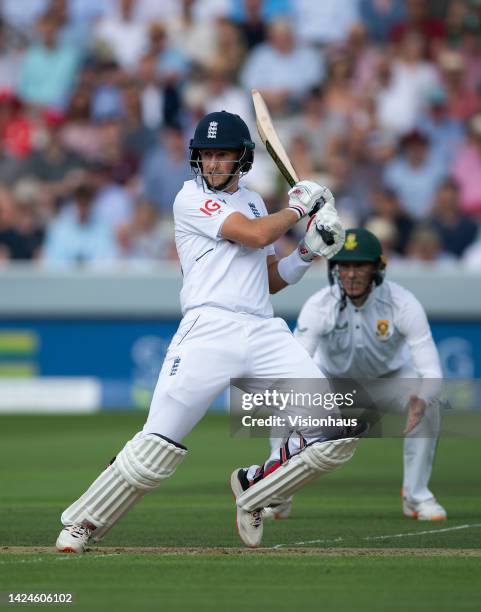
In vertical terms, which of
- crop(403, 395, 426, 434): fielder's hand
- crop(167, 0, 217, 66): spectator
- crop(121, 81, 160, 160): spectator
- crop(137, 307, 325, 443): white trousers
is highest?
crop(167, 0, 217, 66): spectator

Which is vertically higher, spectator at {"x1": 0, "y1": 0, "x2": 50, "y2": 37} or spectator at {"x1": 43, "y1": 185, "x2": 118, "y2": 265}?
spectator at {"x1": 0, "y1": 0, "x2": 50, "y2": 37}

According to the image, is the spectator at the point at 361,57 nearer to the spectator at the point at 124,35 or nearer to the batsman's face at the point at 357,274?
the spectator at the point at 124,35

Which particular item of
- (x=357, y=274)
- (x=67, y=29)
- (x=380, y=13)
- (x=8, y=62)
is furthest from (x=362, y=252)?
(x=8, y=62)

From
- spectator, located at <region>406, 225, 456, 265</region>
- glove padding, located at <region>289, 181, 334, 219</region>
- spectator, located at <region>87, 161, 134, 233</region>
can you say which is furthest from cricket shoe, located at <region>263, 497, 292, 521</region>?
spectator, located at <region>87, 161, 134, 233</region>

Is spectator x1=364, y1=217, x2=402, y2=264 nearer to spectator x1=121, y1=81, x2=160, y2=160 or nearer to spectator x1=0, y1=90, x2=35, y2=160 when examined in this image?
spectator x1=121, y1=81, x2=160, y2=160

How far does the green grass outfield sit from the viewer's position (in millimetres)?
5352

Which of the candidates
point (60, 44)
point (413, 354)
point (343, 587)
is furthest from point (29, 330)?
point (343, 587)

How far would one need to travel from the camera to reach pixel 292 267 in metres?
7.00

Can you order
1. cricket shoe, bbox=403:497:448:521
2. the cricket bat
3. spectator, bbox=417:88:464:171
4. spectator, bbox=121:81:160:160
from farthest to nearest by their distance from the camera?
spectator, bbox=121:81:160:160
spectator, bbox=417:88:464:171
cricket shoe, bbox=403:497:448:521
the cricket bat

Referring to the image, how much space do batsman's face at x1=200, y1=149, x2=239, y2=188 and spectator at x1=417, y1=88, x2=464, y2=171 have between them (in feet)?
32.9

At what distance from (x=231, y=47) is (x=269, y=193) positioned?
238 centimetres

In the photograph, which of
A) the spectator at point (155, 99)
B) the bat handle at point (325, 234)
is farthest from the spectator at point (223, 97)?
the bat handle at point (325, 234)

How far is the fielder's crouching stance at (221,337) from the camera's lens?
6402 millimetres

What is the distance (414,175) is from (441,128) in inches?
32.3
